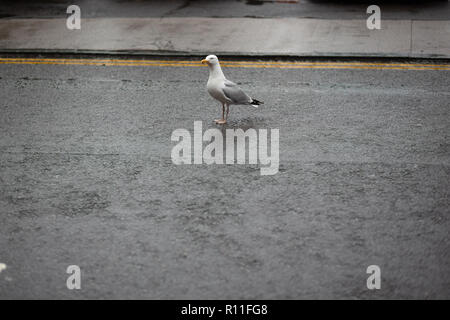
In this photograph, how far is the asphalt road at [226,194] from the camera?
4488 millimetres

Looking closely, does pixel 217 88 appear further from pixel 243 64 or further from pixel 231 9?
pixel 231 9

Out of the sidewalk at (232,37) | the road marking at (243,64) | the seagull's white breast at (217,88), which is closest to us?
the seagull's white breast at (217,88)

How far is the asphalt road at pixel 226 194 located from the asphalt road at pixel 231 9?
14.2ft

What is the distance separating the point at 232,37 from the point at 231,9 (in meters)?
2.67

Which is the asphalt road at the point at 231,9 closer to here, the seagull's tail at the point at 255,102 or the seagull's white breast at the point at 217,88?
the seagull's tail at the point at 255,102

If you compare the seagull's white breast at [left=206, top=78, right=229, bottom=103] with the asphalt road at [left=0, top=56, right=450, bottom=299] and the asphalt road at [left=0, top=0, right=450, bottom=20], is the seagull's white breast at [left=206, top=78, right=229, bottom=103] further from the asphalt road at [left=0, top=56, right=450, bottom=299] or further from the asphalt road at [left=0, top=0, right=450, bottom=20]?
the asphalt road at [left=0, top=0, right=450, bottom=20]

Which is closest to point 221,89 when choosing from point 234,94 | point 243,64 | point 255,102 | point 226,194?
point 234,94

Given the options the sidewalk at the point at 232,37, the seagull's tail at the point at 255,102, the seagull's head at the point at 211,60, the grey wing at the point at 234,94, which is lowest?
the seagull's tail at the point at 255,102

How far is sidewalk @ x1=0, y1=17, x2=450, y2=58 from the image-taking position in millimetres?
10555

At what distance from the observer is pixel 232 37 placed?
11453 mm

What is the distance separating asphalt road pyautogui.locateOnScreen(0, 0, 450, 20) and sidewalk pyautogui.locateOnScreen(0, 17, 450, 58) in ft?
1.79

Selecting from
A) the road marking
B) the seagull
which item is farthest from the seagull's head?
the road marking

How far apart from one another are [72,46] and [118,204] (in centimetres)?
625

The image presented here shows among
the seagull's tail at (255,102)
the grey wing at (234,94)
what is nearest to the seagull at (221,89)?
the grey wing at (234,94)
